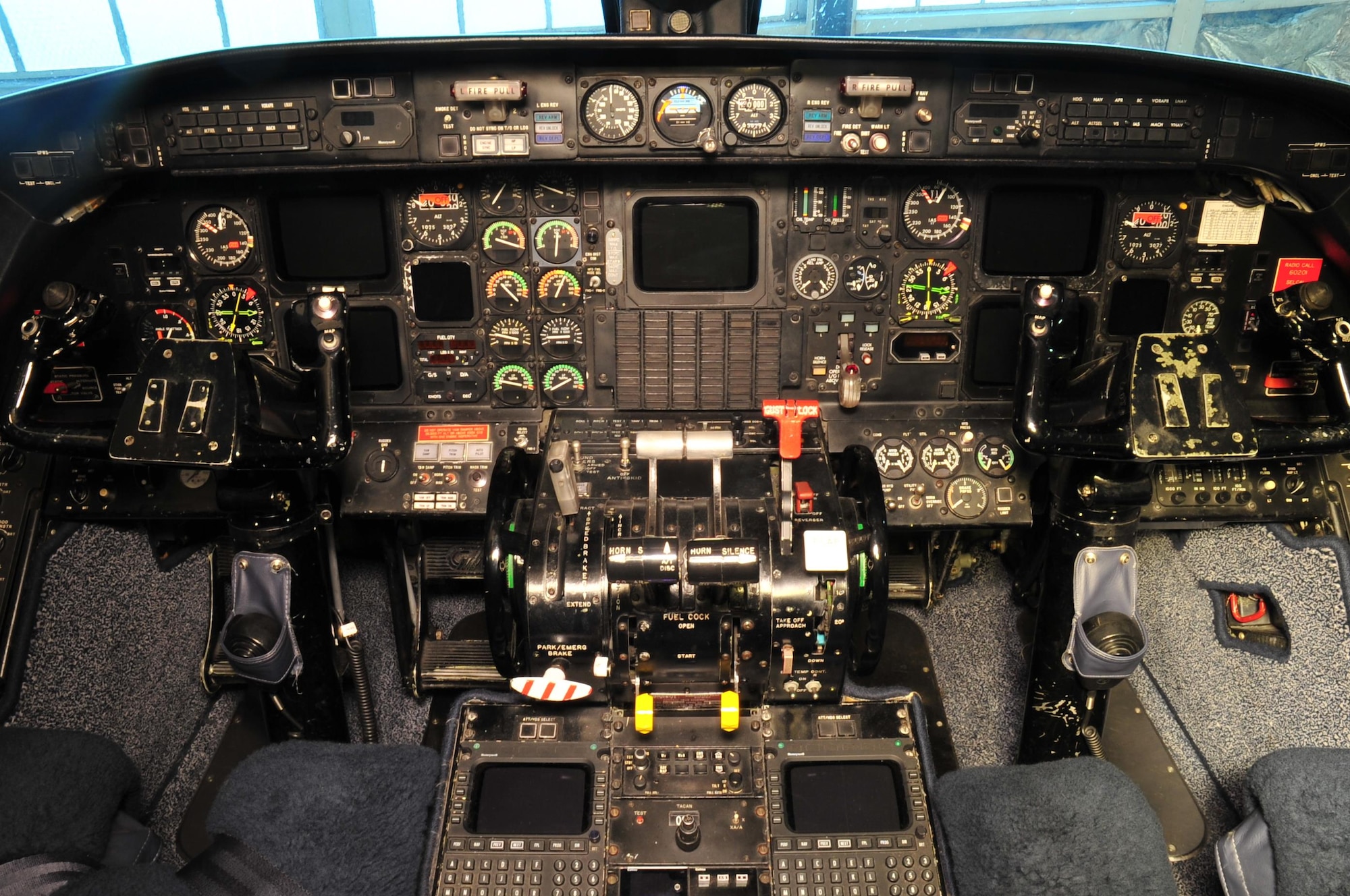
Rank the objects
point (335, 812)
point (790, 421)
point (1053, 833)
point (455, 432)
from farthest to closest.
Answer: point (455, 432) → point (790, 421) → point (335, 812) → point (1053, 833)

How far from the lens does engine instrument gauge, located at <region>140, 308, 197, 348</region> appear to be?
299 cm

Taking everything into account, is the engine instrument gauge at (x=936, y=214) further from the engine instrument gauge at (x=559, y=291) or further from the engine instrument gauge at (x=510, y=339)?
the engine instrument gauge at (x=510, y=339)

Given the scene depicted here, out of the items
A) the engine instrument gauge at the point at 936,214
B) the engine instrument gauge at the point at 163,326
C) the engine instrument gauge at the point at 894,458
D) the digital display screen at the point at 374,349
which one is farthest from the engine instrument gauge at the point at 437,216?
the engine instrument gauge at the point at 894,458

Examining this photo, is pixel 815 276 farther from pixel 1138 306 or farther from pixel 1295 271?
pixel 1295 271

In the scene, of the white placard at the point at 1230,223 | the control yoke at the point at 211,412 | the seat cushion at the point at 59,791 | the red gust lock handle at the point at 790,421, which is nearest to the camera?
the seat cushion at the point at 59,791

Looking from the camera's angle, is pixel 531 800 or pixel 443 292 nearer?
pixel 531 800

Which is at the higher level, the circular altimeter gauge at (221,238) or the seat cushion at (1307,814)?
the circular altimeter gauge at (221,238)

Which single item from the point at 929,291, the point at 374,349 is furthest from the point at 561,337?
the point at 929,291

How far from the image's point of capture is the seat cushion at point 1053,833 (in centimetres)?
201

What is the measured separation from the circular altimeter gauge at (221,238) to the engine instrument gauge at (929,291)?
7.13ft

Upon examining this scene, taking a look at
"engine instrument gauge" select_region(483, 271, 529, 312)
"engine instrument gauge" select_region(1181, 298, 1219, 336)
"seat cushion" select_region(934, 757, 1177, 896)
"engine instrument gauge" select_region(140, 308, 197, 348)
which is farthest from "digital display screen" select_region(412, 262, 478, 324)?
"engine instrument gauge" select_region(1181, 298, 1219, 336)

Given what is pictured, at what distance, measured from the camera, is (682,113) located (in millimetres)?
2650

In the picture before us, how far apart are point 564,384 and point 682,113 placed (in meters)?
0.98

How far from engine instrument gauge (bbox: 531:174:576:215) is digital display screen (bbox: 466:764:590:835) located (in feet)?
5.64
